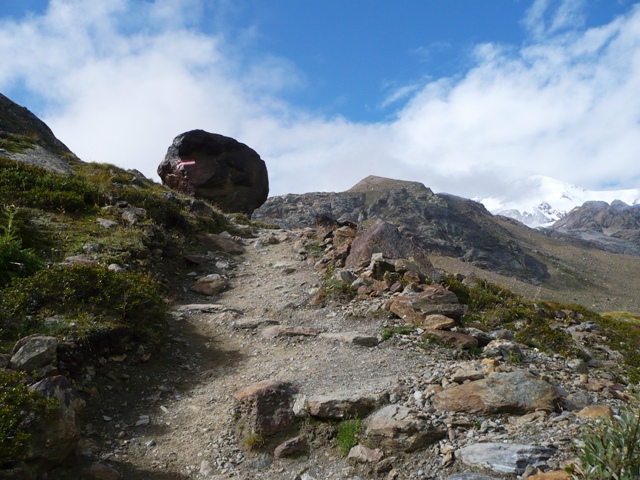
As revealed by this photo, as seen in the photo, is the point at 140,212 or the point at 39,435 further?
the point at 140,212

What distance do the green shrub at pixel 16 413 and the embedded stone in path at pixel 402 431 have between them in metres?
3.51

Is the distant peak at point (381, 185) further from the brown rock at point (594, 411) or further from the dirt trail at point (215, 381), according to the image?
the brown rock at point (594, 411)

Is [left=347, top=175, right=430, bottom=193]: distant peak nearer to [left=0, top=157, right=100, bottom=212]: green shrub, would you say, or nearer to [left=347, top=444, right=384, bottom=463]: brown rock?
[left=0, top=157, right=100, bottom=212]: green shrub

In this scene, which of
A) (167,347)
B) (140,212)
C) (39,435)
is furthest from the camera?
(140,212)

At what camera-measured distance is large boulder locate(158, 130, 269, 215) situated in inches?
1056

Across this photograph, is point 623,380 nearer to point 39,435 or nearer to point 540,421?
point 540,421

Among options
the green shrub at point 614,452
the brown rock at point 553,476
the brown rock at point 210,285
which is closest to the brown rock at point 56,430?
the brown rock at point 553,476

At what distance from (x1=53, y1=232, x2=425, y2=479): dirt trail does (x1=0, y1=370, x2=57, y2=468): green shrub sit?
2.17ft

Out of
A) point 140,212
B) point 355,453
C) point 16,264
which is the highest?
point 140,212

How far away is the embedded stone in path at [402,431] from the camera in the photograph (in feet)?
16.7

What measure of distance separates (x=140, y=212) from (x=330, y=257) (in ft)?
21.5

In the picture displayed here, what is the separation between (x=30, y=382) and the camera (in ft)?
17.4

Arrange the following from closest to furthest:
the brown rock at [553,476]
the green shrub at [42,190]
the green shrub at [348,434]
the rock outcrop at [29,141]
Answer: the brown rock at [553,476], the green shrub at [348,434], the green shrub at [42,190], the rock outcrop at [29,141]

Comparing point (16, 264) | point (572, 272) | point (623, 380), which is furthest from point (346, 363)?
point (572, 272)
